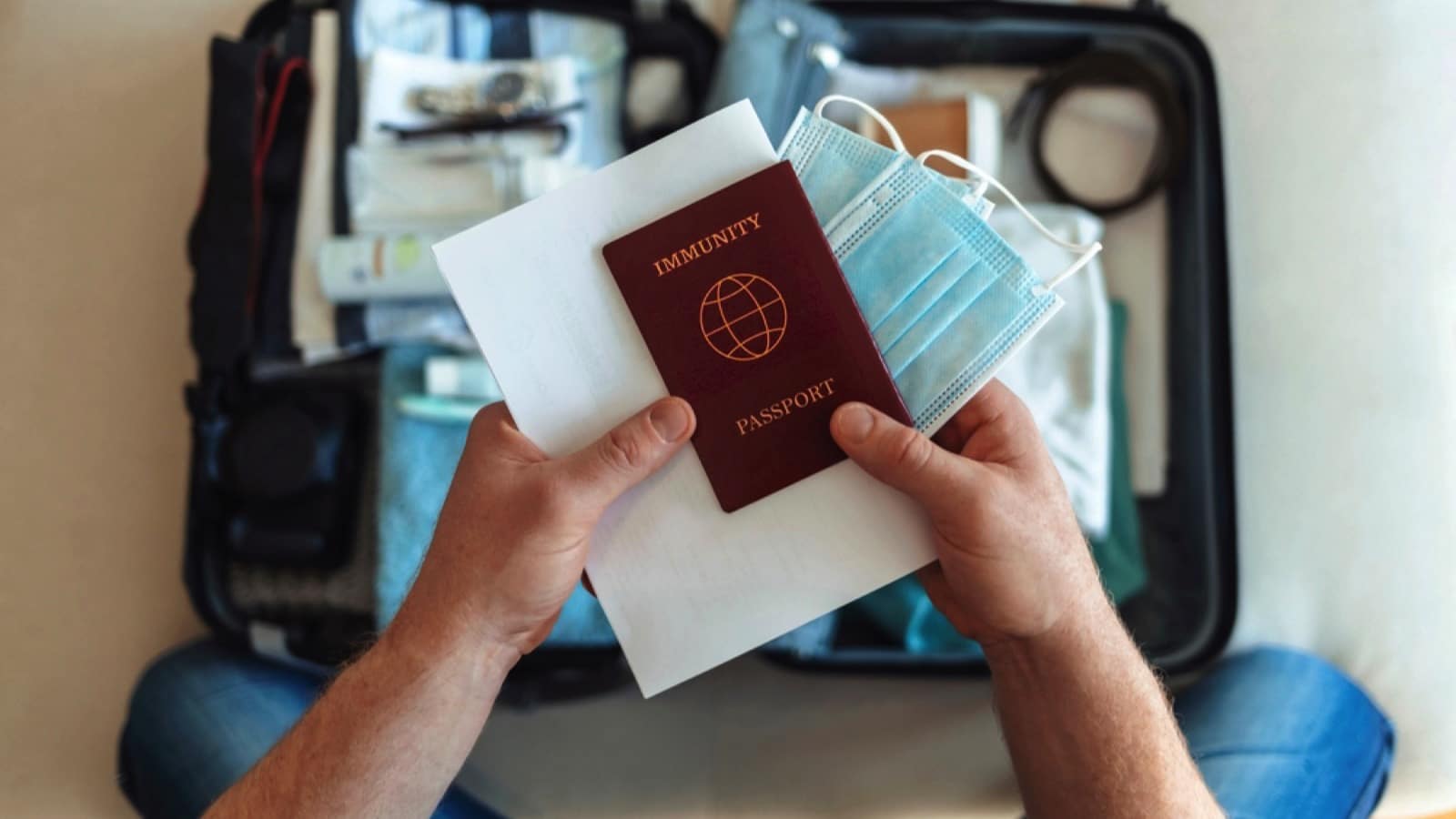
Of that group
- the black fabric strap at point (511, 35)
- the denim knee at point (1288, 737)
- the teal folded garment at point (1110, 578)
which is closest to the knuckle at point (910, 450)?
the teal folded garment at point (1110, 578)

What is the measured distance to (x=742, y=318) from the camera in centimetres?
55

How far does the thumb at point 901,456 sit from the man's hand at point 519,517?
101 millimetres

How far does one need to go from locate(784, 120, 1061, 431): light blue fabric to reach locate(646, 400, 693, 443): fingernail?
0.14 metres

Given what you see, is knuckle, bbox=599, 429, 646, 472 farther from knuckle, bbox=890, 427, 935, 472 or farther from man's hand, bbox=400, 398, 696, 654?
knuckle, bbox=890, 427, 935, 472

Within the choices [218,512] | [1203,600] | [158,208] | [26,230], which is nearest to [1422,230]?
[1203,600]

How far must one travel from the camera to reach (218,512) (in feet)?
3.04

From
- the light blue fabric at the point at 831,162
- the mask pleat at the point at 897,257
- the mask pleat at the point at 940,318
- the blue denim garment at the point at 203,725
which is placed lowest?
the blue denim garment at the point at 203,725

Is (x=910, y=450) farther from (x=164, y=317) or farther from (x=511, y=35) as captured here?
(x=164, y=317)

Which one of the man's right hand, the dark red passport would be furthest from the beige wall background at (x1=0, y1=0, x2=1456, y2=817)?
the dark red passport

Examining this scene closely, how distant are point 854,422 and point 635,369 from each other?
144 millimetres

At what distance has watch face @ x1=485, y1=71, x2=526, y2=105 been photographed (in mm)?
900

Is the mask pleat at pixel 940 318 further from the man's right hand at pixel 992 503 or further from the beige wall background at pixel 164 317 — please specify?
the beige wall background at pixel 164 317

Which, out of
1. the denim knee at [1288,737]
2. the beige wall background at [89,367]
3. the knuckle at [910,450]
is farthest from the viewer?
the beige wall background at [89,367]

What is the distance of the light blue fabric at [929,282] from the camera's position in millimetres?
563
